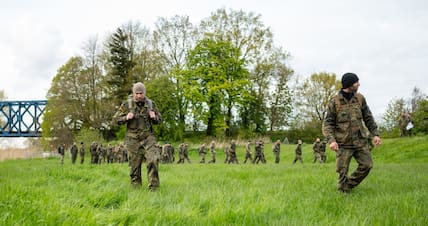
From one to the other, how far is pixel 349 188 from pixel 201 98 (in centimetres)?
3836

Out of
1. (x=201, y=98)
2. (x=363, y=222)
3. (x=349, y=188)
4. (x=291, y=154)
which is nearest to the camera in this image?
(x=363, y=222)

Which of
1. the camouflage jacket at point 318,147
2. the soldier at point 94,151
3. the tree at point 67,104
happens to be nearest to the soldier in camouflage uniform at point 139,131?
the camouflage jacket at point 318,147

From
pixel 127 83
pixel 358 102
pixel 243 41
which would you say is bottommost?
pixel 358 102

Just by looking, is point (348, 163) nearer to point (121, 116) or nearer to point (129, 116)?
point (129, 116)

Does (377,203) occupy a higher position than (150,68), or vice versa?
(150,68)

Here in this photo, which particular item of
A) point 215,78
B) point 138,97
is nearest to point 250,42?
point 215,78

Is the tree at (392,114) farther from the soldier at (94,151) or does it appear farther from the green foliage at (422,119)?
the soldier at (94,151)

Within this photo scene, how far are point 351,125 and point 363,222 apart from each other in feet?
10.5

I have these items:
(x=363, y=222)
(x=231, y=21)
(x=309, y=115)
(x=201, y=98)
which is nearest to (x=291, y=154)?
Answer: (x=201, y=98)

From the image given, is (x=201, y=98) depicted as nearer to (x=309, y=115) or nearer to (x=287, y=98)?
(x=287, y=98)

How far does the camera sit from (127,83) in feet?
166

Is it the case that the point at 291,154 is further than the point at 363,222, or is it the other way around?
the point at 291,154

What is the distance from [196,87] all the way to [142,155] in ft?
124

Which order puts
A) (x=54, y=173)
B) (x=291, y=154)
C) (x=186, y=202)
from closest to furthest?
(x=186, y=202)
(x=54, y=173)
(x=291, y=154)
